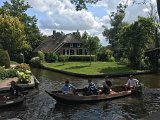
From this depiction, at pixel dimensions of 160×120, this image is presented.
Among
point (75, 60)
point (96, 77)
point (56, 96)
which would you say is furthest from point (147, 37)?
point (56, 96)

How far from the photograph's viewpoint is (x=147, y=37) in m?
57.5

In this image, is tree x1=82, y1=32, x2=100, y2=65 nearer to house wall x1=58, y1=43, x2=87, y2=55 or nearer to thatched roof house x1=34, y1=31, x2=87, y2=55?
thatched roof house x1=34, y1=31, x2=87, y2=55

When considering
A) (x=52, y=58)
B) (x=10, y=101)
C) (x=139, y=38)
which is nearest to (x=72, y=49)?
(x=52, y=58)

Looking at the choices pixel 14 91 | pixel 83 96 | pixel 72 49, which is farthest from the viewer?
pixel 72 49

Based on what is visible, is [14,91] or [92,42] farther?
[92,42]

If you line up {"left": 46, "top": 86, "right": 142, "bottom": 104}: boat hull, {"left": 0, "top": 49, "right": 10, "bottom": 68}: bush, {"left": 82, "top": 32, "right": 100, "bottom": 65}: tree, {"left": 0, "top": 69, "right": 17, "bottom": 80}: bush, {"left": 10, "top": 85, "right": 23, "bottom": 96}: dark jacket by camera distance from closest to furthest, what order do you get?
{"left": 10, "top": 85, "right": 23, "bottom": 96}: dark jacket, {"left": 46, "top": 86, "right": 142, "bottom": 104}: boat hull, {"left": 0, "top": 69, "right": 17, "bottom": 80}: bush, {"left": 0, "top": 49, "right": 10, "bottom": 68}: bush, {"left": 82, "top": 32, "right": 100, "bottom": 65}: tree

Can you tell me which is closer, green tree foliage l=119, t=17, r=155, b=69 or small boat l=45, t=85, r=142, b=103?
small boat l=45, t=85, r=142, b=103

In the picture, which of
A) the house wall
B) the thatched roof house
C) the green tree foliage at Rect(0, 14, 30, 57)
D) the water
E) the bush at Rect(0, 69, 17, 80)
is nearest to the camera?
the water

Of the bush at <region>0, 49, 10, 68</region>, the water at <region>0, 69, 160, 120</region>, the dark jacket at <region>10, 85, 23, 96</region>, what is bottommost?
the water at <region>0, 69, 160, 120</region>

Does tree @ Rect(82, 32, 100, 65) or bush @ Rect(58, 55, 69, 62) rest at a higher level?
tree @ Rect(82, 32, 100, 65)

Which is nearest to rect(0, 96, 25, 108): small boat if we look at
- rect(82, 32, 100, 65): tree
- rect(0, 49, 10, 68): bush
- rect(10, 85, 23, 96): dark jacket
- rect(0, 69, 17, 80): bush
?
rect(10, 85, 23, 96): dark jacket

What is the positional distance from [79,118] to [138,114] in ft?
13.1

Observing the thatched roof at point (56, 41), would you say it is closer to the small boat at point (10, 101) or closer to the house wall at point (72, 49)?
the house wall at point (72, 49)

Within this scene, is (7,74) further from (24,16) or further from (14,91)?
(24,16)
